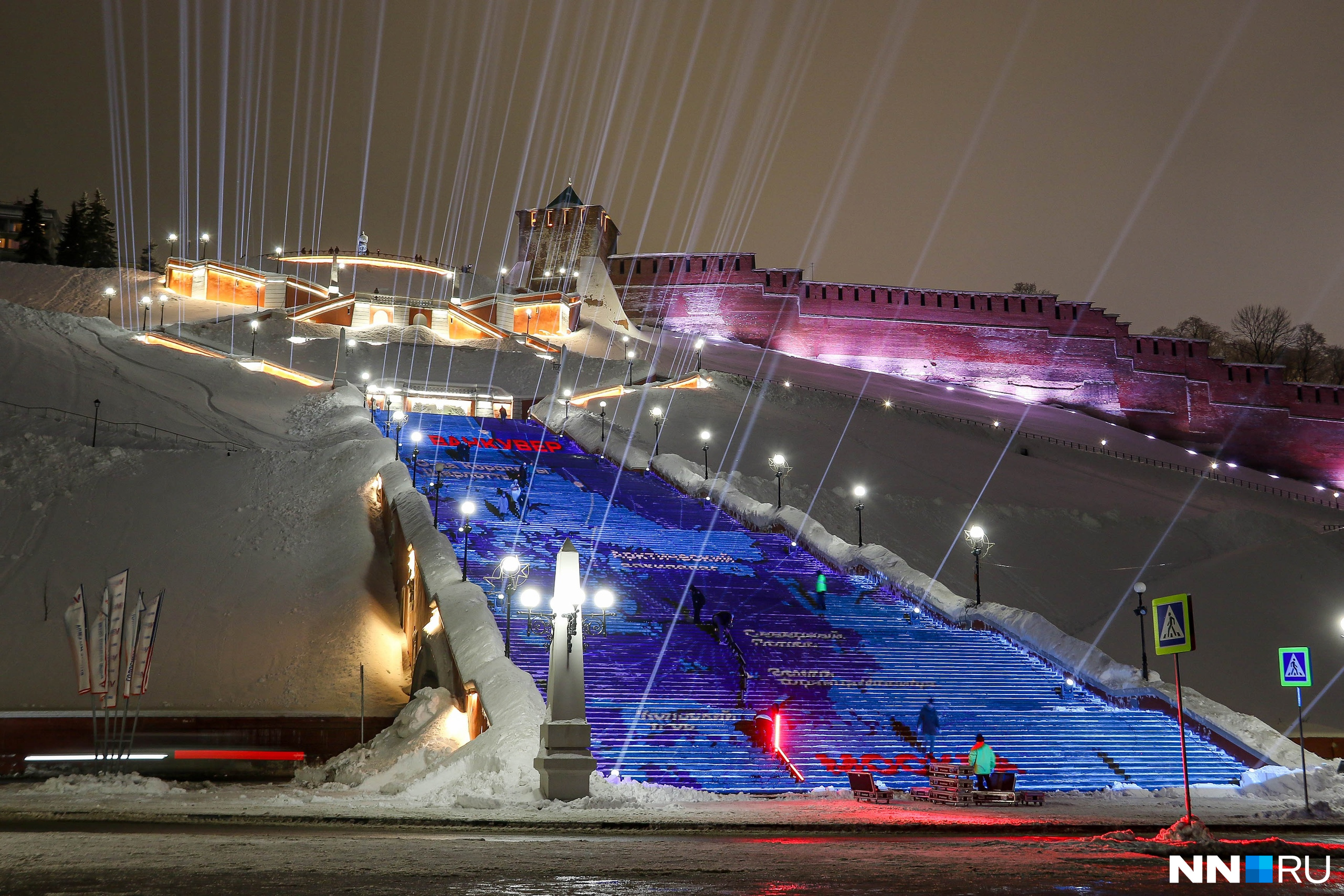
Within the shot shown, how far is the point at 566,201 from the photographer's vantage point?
207 ft

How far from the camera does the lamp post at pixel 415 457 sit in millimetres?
22234

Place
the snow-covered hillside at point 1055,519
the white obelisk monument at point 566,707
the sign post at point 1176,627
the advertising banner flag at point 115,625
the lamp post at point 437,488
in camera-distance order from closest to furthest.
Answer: the sign post at point 1176,627 < the white obelisk monument at point 566,707 < the advertising banner flag at point 115,625 < the lamp post at point 437,488 < the snow-covered hillside at point 1055,519

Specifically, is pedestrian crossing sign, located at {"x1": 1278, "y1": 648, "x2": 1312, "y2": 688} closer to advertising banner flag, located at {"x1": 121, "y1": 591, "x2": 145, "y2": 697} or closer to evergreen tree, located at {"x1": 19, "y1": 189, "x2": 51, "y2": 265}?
advertising banner flag, located at {"x1": 121, "y1": 591, "x2": 145, "y2": 697}

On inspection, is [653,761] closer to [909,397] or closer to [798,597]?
[798,597]

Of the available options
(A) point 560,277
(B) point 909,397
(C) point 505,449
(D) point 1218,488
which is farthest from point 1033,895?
(A) point 560,277

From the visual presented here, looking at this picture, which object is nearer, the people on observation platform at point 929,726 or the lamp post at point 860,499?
the people on observation platform at point 929,726

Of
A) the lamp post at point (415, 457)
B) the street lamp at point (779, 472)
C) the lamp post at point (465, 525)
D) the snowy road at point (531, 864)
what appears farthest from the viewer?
the street lamp at point (779, 472)

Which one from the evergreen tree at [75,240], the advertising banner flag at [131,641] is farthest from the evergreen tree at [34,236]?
the advertising banner flag at [131,641]

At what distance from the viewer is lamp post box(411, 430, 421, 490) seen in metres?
22.2

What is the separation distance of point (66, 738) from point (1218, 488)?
1317 inches

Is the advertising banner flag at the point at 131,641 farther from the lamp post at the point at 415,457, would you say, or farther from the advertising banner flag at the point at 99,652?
the lamp post at the point at 415,457

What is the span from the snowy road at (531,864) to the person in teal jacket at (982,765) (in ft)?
9.35

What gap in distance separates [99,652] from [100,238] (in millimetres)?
59865

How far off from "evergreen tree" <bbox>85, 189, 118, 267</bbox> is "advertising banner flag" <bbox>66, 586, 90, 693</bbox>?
57.9 meters
